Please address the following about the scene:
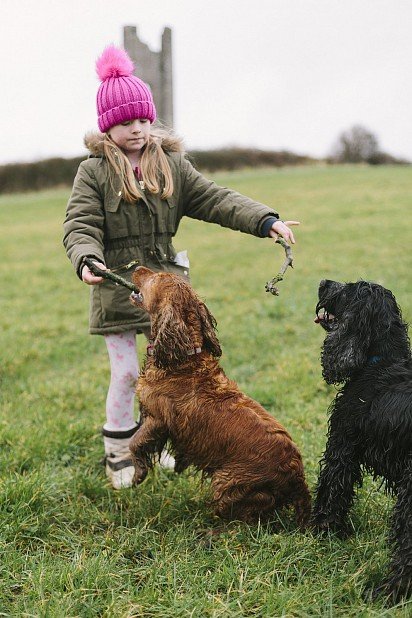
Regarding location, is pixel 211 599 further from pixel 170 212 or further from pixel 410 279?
pixel 410 279

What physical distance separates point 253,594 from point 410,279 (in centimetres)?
819

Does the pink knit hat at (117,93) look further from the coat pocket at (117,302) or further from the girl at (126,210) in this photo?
the coat pocket at (117,302)

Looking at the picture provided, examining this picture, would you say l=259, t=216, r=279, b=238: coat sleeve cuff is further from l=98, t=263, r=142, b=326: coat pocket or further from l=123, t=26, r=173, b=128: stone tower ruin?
l=123, t=26, r=173, b=128: stone tower ruin

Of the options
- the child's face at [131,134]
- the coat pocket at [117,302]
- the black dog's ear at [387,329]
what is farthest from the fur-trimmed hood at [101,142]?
the black dog's ear at [387,329]

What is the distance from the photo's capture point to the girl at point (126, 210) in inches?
162

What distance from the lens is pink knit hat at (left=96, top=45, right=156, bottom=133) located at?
13.4 ft

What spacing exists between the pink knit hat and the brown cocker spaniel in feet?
3.83

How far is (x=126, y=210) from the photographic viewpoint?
4230mm

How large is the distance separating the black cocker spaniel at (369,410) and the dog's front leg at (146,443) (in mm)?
951

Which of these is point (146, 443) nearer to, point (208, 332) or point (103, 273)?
point (208, 332)

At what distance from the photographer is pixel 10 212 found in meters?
27.0

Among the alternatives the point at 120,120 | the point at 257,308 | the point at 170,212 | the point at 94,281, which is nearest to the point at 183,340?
the point at 94,281

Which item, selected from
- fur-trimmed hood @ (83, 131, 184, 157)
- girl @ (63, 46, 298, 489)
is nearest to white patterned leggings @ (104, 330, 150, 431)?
girl @ (63, 46, 298, 489)

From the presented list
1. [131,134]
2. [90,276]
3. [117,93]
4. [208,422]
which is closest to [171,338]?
[208,422]
